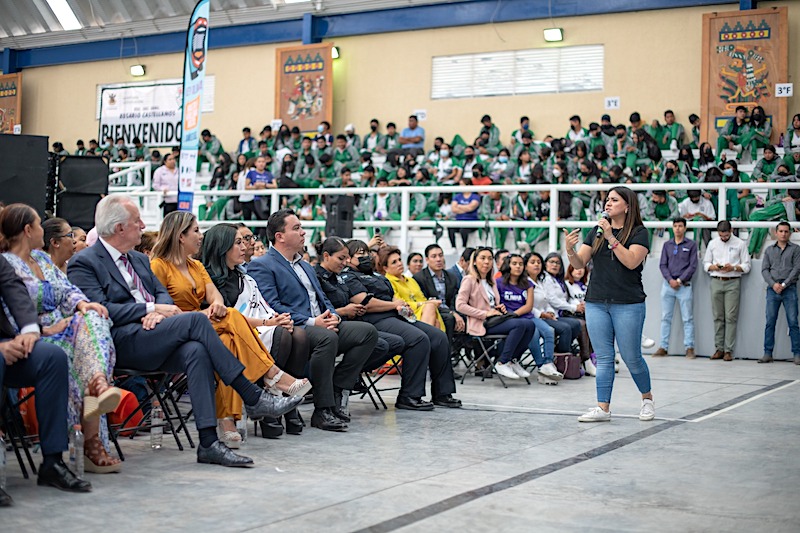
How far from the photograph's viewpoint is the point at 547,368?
969cm

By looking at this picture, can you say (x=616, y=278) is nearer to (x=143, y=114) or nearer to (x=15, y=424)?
(x=15, y=424)

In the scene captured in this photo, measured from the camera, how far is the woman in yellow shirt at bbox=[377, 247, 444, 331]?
9055mm

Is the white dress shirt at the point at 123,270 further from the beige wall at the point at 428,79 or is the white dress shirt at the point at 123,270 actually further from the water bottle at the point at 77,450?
the beige wall at the point at 428,79

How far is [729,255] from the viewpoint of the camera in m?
12.7

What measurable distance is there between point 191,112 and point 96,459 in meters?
7.58

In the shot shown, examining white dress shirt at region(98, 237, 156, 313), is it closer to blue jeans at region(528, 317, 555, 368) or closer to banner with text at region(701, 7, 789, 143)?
blue jeans at region(528, 317, 555, 368)

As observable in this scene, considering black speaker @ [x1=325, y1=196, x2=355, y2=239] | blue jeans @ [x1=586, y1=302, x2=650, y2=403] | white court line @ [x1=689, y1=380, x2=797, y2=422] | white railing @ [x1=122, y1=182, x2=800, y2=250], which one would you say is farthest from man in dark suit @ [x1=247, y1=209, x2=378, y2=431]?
white railing @ [x1=122, y1=182, x2=800, y2=250]

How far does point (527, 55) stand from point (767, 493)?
1515 cm

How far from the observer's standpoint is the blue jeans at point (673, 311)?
12977mm

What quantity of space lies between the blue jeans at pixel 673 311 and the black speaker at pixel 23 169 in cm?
780

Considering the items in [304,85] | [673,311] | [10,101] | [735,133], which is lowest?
[673,311]

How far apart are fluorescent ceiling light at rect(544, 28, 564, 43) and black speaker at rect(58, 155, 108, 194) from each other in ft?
31.9

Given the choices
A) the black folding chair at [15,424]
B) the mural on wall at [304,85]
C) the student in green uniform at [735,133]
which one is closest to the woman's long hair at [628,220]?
the black folding chair at [15,424]

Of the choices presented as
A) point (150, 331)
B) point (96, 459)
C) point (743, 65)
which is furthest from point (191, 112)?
point (743, 65)
